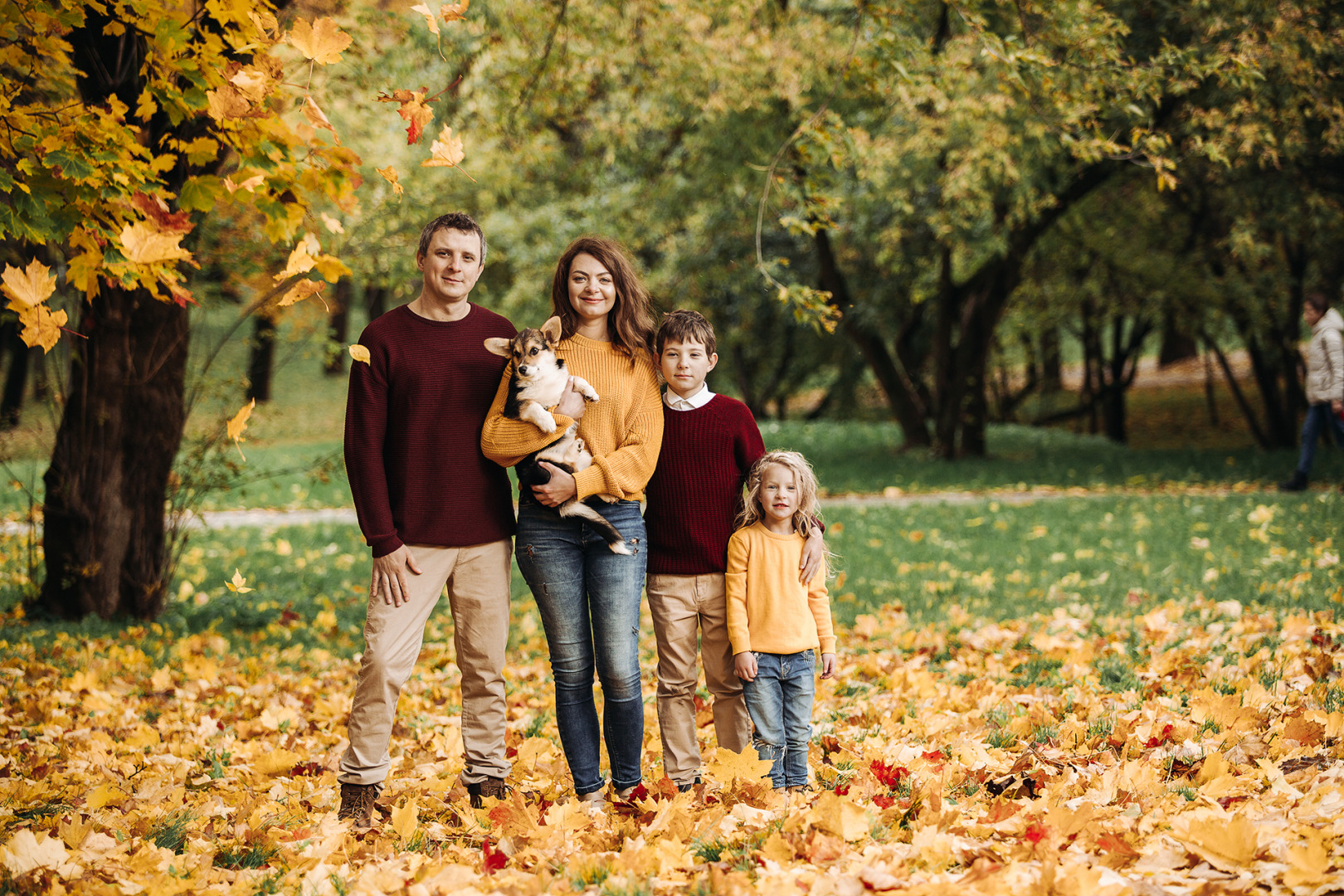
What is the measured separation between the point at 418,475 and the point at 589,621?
0.74 metres

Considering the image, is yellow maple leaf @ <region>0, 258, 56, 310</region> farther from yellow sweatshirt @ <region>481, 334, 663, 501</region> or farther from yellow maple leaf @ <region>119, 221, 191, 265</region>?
yellow sweatshirt @ <region>481, 334, 663, 501</region>

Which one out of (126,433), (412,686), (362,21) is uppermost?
(362,21)

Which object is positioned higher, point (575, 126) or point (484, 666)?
point (575, 126)

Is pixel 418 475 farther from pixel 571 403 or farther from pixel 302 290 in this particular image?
pixel 302 290

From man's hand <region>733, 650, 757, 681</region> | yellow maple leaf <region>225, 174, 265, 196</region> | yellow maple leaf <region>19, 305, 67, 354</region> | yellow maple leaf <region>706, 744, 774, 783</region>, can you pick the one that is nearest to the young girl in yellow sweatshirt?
man's hand <region>733, 650, 757, 681</region>

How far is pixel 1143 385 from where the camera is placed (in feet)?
101

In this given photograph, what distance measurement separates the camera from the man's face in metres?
3.17

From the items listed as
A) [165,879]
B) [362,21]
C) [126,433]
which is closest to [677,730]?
[165,879]

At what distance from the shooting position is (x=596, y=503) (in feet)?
10.5

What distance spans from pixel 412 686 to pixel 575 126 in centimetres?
1268

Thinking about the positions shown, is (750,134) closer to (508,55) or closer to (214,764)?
(508,55)

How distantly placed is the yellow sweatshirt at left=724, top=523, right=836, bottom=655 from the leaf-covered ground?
0.41 metres

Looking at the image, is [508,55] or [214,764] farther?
[508,55]

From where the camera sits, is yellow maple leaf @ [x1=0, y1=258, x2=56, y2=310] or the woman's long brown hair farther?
the woman's long brown hair
